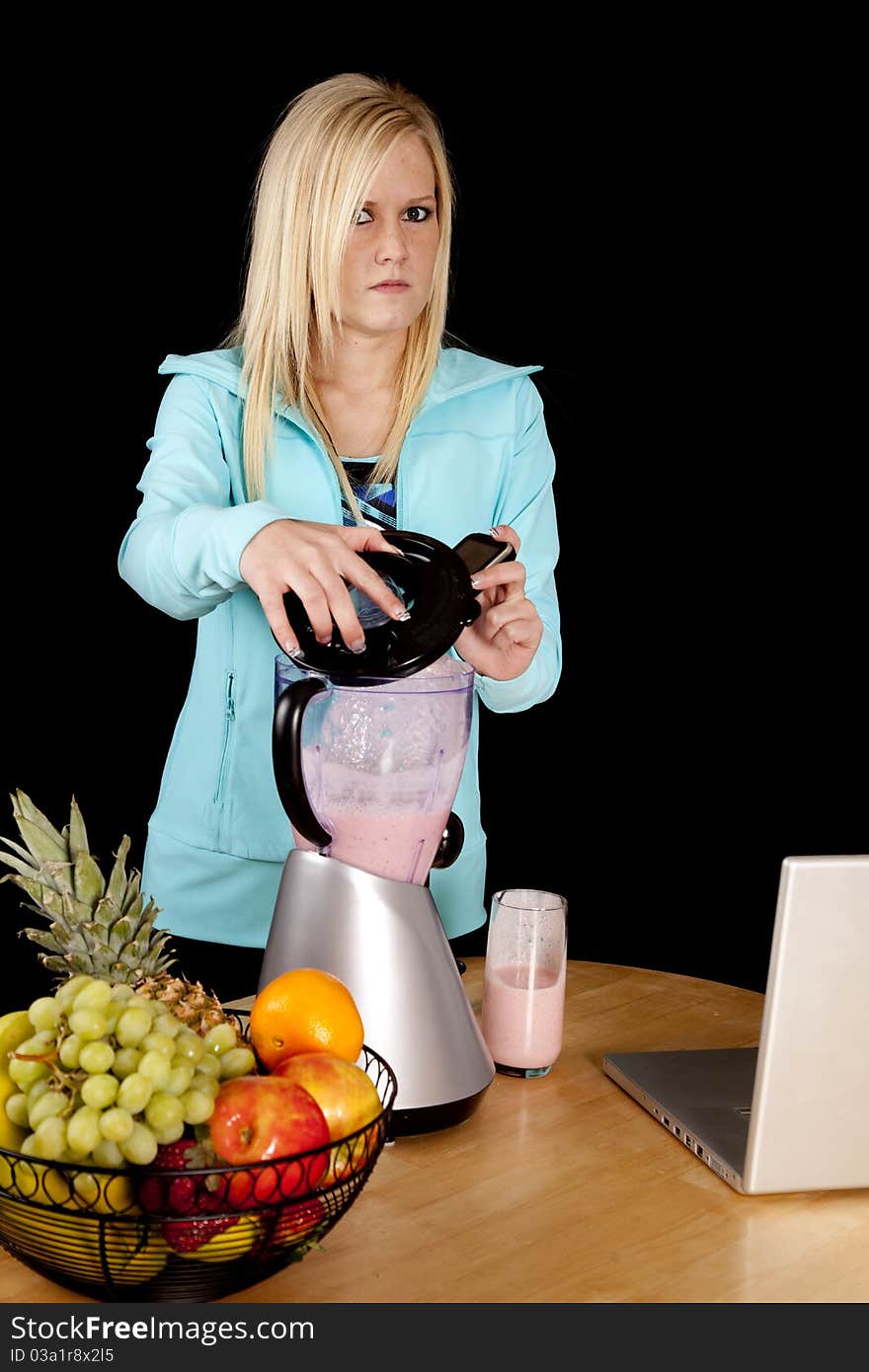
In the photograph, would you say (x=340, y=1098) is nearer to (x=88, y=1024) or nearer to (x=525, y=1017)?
(x=88, y=1024)

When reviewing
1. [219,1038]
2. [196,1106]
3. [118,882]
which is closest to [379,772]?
[118,882]

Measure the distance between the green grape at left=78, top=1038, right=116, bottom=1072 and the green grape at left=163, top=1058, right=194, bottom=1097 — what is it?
0.14 feet

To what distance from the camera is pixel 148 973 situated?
1359mm

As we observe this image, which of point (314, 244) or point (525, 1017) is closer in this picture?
point (525, 1017)

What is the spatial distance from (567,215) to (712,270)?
1.02 feet

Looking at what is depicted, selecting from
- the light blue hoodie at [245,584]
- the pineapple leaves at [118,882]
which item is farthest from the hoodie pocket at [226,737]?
the pineapple leaves at [118,882]

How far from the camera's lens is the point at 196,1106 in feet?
3.54

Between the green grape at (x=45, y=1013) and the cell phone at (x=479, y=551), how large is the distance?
26.6 inches

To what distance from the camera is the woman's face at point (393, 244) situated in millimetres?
1977

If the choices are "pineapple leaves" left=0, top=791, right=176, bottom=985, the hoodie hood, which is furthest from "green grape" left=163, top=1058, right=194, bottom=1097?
the hoodie hood

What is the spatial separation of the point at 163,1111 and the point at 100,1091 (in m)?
0.04

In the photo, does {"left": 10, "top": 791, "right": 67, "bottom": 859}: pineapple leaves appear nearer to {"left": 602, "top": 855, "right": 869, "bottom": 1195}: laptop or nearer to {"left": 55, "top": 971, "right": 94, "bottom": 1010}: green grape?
{"left": 55, "top": 971, "right": 94, "bottom": 1010}: green grape

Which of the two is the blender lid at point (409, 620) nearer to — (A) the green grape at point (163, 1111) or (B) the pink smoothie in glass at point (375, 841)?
(B) the pink smoothie in glass at point (375, 841)
